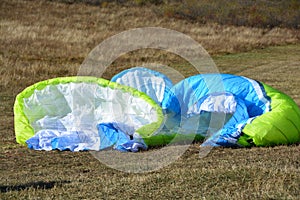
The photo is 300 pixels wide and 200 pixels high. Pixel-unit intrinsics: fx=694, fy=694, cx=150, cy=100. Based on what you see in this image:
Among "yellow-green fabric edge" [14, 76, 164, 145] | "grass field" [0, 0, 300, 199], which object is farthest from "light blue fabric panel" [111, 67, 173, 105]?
"grass field" [0, 0, 300, 199]

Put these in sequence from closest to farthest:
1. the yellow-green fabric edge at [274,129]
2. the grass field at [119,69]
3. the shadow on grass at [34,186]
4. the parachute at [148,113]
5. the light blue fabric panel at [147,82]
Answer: the grass field at [119,69], the shadow on grass at [34,186], the yellow-green fabric edge at [274,129], the parachute at [148,113], the light blue fabric panel at [147,82]

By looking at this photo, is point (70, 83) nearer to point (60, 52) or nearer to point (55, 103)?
point (55, 103)

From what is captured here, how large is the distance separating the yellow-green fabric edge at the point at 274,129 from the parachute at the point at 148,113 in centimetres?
1

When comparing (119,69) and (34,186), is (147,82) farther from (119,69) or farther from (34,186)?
(119,69)

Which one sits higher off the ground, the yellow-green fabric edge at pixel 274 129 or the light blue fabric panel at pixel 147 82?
the light blue fabric panel at pixel 147 82

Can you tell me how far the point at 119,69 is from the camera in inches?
925

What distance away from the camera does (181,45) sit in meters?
29.7

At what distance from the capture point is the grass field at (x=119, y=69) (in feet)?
22.6

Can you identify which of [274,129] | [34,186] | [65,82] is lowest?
[274,129]

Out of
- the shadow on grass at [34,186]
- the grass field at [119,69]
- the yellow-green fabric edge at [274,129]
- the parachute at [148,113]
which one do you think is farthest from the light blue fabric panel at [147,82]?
the shadow on grass at [34,186]

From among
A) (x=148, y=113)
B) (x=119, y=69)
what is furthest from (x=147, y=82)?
(x=119, y=69)

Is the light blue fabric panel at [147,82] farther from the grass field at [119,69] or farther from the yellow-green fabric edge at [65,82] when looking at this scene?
the grass field at [119,69]

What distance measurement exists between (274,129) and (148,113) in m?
2.25

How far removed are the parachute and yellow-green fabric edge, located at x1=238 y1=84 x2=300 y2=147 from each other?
0.05 feet
